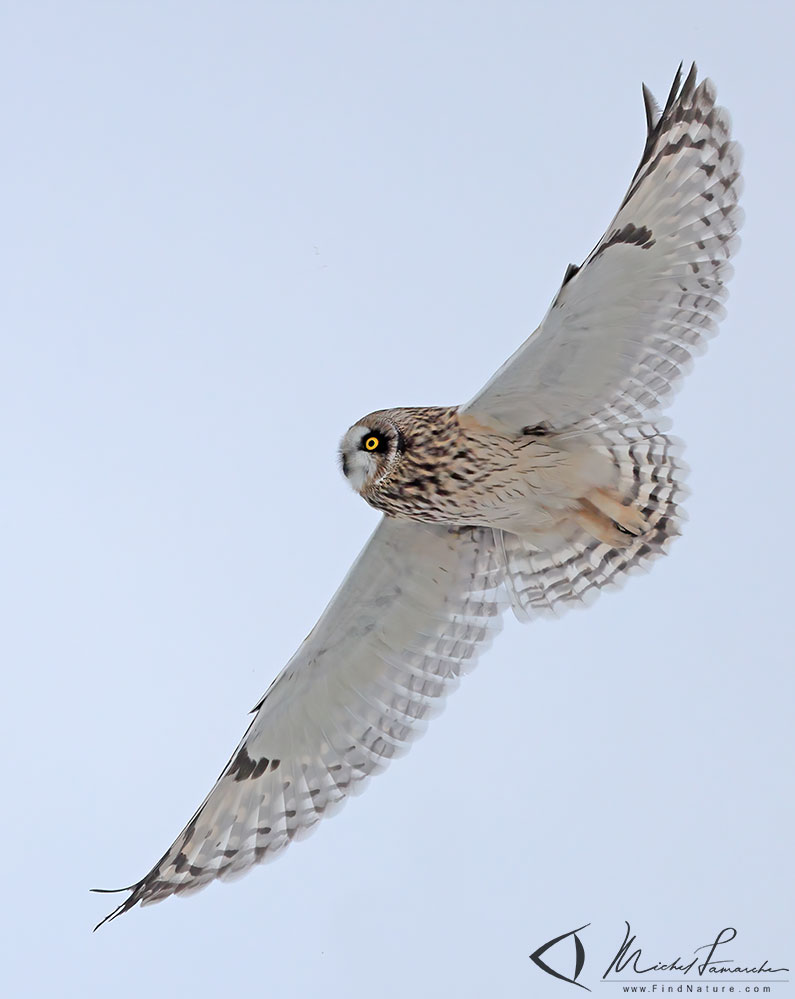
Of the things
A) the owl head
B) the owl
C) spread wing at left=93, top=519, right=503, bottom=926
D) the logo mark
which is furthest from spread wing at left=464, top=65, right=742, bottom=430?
the logo mark

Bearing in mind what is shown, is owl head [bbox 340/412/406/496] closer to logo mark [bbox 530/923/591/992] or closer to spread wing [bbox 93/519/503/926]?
spread wing [bbox 93/519/503/926]

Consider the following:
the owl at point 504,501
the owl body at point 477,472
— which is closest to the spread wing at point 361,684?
the owl at point 504,501

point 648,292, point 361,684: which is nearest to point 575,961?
point 361,684

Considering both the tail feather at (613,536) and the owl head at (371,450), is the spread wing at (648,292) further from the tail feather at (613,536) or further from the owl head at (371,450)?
the owl head at (371,450)

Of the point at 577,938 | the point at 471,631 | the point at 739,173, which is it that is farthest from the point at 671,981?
the point at 739,173

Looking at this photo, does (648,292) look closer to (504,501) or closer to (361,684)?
(504,501)

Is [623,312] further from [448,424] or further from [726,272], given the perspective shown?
[448,424]
